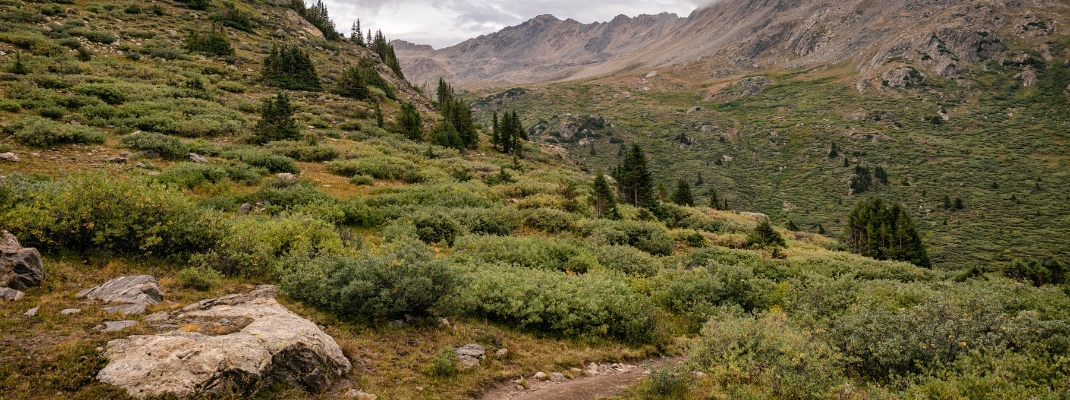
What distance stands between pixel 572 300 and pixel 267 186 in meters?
14.4

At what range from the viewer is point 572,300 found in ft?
34.0

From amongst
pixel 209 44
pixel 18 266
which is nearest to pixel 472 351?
pixel 18 266

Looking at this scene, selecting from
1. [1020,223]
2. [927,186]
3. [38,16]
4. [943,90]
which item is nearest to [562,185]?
[38,16]

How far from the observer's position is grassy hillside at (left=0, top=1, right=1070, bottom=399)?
22.4ft

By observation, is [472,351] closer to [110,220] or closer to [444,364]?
[444,364]

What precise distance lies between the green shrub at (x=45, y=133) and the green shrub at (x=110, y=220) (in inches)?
433

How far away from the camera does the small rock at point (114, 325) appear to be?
5825 millimetres

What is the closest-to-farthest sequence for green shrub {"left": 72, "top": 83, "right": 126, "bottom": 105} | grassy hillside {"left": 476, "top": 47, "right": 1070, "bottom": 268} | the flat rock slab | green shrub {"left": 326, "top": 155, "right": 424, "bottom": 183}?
the flat rock slab
green shrub {"left": 72, "top": 83, "right": 126, "bottom": 105}
green shrub {"left": 326, "top": 155, "right": 424, "bottom": 183}
grassy hillside {"left": 476, "top": 47, "right": 1070, "bottom": 268}

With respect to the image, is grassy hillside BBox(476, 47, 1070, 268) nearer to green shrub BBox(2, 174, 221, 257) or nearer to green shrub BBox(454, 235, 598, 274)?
green shrub BBox(454, 235, 598, 274)

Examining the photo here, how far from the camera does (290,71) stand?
4769 cm

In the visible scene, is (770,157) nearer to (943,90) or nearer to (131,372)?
(943,90)

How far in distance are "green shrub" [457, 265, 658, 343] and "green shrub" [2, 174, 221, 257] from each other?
19.6 feet

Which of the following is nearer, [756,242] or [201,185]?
[201,185]

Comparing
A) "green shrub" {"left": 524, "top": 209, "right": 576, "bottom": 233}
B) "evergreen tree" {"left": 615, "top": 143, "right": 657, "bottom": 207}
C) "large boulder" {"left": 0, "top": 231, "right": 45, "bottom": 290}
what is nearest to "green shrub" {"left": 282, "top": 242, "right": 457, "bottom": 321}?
"large boulder" {"left": 0, "top": 231, "right": 45, "bottom": 290}
